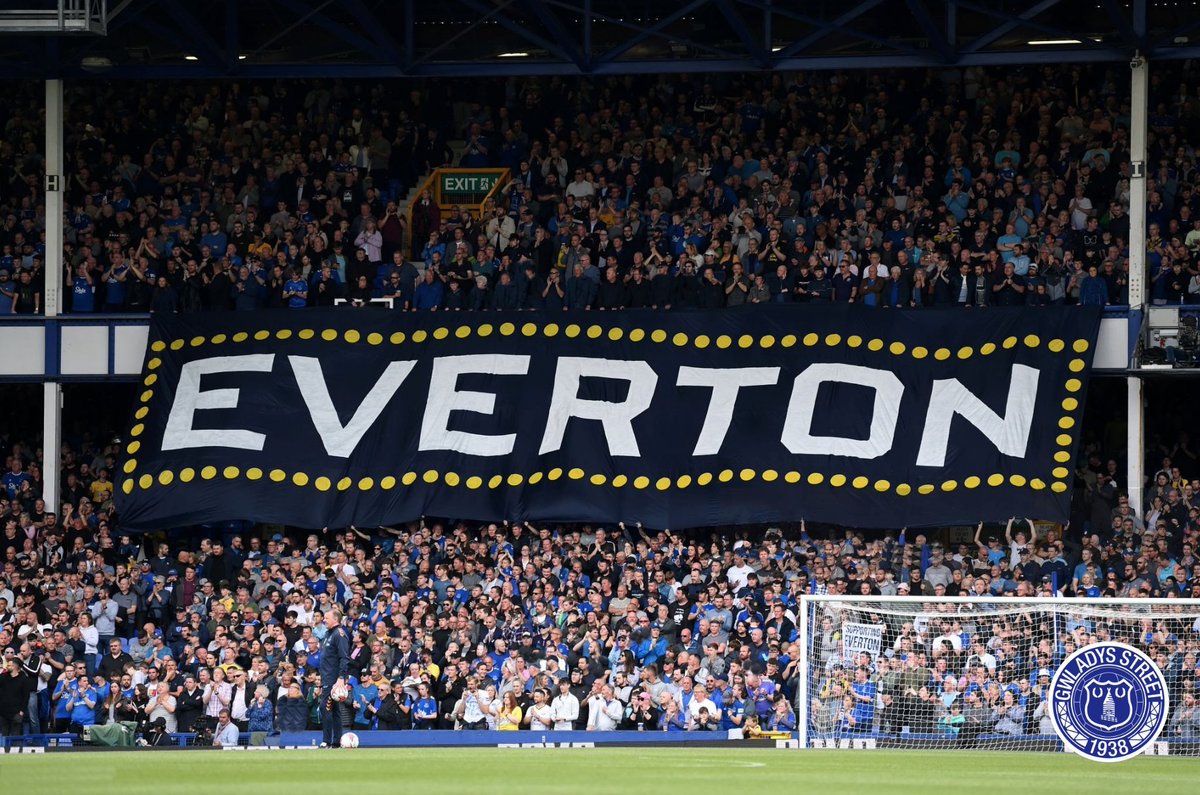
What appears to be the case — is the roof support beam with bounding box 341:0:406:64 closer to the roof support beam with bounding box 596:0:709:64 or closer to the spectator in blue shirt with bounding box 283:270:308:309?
the roof support beam with bounding box 596:0:709:64

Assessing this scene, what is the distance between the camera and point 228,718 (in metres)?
21.3

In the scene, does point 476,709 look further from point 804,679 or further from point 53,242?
point 53,242

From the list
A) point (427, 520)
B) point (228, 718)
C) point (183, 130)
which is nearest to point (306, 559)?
point (427, 520)

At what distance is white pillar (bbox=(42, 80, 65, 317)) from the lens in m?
27.8

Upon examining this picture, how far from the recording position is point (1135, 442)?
25.5 metres

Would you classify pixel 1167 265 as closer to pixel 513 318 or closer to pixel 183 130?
pixel 513 318

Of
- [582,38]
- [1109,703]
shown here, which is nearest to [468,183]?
[582,38]

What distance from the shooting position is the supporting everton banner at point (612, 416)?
82.6 ft

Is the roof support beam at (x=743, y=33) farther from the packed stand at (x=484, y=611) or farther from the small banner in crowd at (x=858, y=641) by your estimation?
the small banner in crowd at (x=858, y=641)

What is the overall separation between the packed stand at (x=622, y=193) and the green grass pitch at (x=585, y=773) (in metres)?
9.95

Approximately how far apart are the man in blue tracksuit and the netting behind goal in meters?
5.27

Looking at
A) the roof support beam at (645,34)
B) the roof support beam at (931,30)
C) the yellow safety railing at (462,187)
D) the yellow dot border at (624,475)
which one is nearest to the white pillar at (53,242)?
the yellow dot border at (624,475)

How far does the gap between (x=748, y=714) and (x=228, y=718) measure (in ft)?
18.7

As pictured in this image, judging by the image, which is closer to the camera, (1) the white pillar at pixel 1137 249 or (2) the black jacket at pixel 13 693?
(2) the black jacket at pixel 13 693
